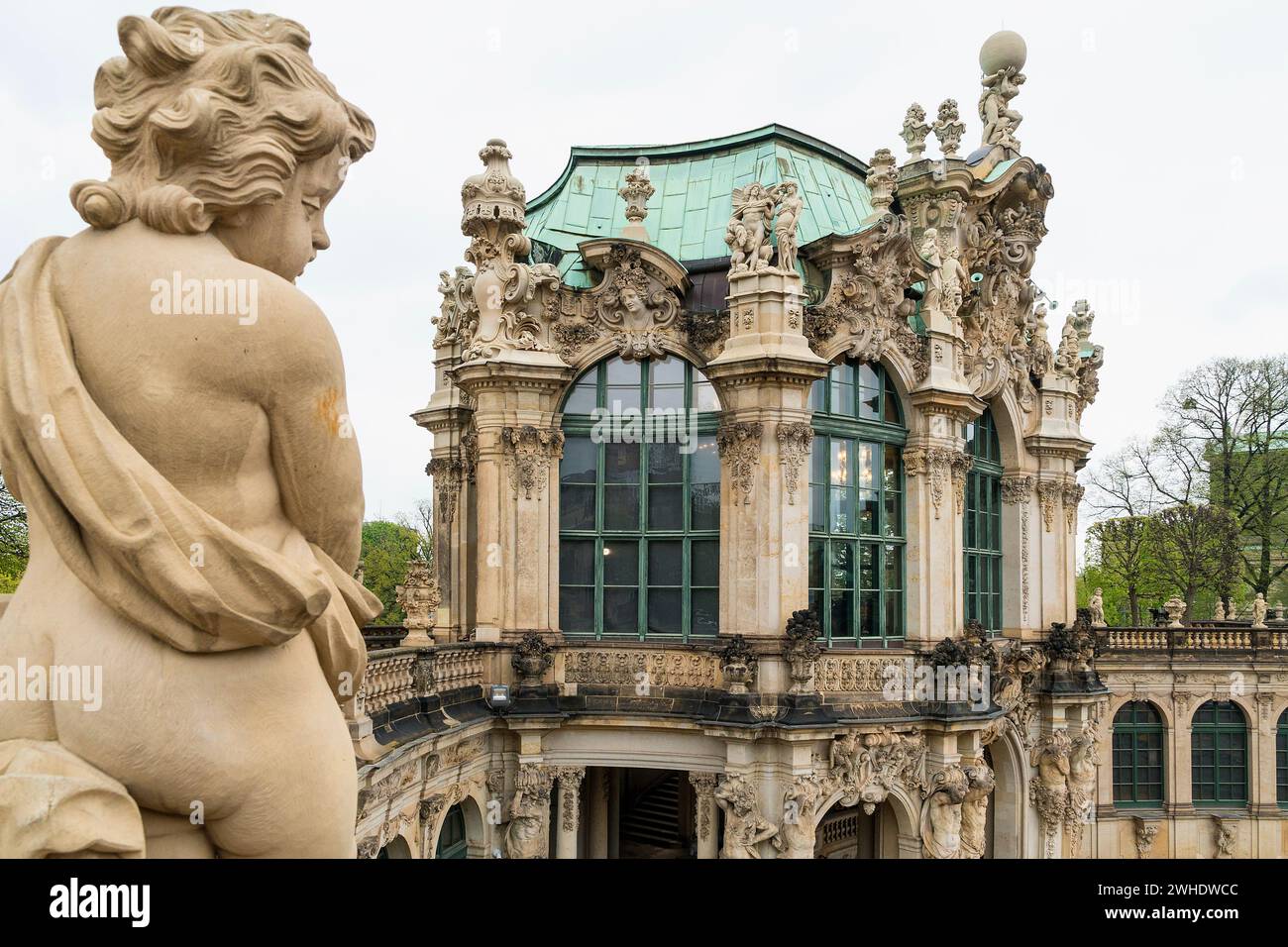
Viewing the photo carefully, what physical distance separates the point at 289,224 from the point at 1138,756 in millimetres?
37076

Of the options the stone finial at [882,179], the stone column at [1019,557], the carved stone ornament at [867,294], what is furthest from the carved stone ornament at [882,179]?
the stone column at [1019,557]

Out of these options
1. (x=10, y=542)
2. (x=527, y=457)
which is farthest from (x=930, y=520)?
(x=10, y=542)

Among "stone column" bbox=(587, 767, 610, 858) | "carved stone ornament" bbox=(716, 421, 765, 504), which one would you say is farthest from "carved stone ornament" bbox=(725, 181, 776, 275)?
"stone column" bbox=(587, 767, 610, 858)

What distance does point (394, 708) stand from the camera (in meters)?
13.5

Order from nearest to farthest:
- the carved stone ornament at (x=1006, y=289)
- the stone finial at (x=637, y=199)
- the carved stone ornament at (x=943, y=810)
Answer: the stone finial at (x=637, y=199) < the carved stone ornament at (x=943, y=810) < the carved stone ornament at (x=1006, y=289)

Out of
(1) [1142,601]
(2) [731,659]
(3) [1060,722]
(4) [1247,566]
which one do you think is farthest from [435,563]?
(1) [1142,601]

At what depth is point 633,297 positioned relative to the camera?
59.9 feet

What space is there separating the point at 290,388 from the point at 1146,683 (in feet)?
119

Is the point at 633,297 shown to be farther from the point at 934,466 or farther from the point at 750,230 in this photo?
the point at 934,466

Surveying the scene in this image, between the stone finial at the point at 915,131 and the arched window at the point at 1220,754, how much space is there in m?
23.3

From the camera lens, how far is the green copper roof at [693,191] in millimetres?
20125

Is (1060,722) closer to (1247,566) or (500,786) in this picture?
(500,786)

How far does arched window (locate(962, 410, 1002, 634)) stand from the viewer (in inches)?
920

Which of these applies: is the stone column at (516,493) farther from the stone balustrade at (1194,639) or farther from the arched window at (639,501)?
the stone balustrade at (1194,639)
